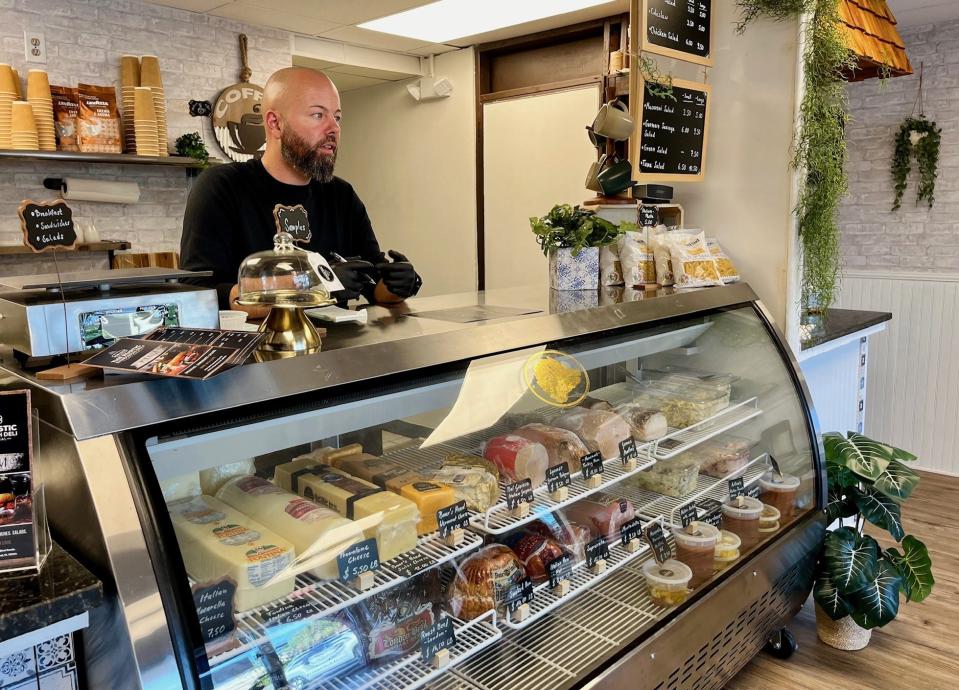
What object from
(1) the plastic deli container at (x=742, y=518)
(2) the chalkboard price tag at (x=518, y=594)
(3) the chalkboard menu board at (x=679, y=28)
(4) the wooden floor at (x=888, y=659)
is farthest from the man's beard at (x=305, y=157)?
(4) the wooden floor at (x=888, y=659)

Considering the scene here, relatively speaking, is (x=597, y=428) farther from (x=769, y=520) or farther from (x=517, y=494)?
(x=769, y=520)

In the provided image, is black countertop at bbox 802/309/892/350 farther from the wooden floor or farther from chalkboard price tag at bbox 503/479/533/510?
chalkboard price tag at bbox 503/479/533/510

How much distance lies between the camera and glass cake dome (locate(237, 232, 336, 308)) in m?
1.33

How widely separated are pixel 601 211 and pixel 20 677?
2579mm

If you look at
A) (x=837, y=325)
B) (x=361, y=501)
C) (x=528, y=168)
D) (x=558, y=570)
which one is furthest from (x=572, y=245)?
(x=528, y=168)

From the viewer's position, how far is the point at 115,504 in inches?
38.3

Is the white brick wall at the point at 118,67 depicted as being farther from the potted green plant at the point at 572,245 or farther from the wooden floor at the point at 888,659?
the wooden floor at the point at 888,659

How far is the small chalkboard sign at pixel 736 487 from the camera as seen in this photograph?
2.23 metres

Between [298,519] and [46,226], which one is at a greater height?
[46,226]

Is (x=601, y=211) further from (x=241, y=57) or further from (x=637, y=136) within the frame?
(x=241, y=57)

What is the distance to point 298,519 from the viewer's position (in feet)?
4.33

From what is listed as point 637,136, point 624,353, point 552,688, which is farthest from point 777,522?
point 637,136

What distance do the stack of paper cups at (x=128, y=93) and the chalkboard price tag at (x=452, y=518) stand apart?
3.60 m

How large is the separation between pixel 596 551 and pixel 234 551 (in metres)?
0.92
